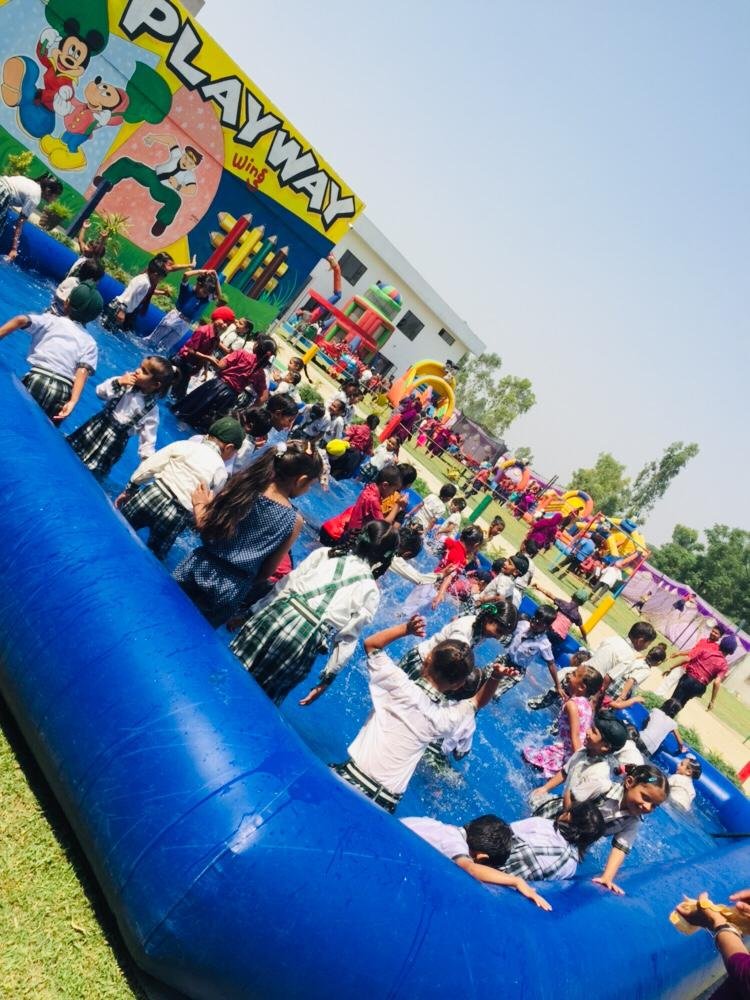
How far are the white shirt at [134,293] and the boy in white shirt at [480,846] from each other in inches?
309

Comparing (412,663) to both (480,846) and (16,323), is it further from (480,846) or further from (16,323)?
(16,323)

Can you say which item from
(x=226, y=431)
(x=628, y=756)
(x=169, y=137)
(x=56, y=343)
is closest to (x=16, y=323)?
(x=56, y=343)

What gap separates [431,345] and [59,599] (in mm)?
45066

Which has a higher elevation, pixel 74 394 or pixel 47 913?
pixel 74 394

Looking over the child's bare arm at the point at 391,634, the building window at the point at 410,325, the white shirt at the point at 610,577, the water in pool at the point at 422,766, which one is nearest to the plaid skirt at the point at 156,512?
the water in pool at the point at 422,766

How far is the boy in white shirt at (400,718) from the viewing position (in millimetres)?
3518

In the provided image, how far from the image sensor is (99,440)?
17.2 feet

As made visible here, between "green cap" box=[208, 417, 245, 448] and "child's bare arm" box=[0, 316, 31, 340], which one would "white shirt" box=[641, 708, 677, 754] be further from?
"child's bare arm" box=[0, 316, 31, 340]

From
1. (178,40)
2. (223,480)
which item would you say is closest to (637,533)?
(178,40)

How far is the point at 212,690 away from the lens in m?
2.98

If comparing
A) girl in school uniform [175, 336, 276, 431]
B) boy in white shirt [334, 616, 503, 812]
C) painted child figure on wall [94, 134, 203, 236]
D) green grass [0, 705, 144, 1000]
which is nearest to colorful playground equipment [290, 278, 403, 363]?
painted child figure on wall [94, 134, 203, 236]

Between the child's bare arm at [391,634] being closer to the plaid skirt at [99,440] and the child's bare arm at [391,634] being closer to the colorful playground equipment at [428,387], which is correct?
the plaid skirt at [99,440]

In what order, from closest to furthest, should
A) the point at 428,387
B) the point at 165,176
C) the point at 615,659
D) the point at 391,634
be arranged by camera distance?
the point at 391,634 < the point at 615,659 < the point at 165,176 < the point at 428,387

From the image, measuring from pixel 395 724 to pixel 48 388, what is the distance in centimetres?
342
